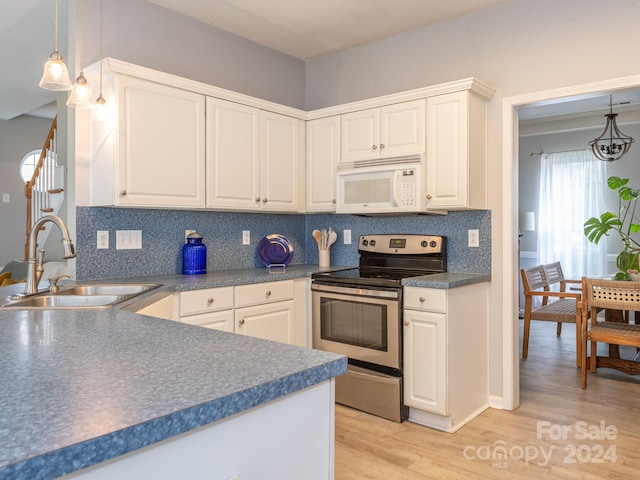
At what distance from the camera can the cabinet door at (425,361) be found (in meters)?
2.82

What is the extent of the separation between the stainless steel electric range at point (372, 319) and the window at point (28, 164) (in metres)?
6.30

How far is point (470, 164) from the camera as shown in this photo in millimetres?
3049

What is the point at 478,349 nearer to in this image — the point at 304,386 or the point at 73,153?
the point at 304,386

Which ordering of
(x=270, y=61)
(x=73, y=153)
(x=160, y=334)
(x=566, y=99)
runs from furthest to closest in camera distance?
(x=270, y=61) → (x=566, y=99) → (x=73, y=153) → (x=160, y=334)

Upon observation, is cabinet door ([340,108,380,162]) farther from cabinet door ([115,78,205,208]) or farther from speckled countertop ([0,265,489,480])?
speckled countertop ([0,265,489,480])

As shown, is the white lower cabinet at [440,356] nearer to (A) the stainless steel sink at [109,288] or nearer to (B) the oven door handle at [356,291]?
(B) the oven door handle at [356,291]

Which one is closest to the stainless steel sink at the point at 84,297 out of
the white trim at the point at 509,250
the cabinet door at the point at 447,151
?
the cabinet door at the point at 447,151

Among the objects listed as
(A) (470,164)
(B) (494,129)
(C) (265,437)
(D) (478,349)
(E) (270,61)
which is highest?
(E) (270,61)

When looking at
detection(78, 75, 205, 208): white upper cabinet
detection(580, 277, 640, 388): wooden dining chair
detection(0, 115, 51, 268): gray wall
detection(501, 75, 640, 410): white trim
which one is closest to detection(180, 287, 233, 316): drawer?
detection(78, 75, 205, 208): white upper cabinet

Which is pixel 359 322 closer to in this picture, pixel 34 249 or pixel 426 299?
pixel 426 299

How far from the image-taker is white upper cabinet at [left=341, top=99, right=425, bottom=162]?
3199mm

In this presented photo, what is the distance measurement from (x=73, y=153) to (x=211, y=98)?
87 cm

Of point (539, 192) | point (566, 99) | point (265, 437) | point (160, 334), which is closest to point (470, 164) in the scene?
point (566, 99)

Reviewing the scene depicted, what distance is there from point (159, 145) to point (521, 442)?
2.60m
